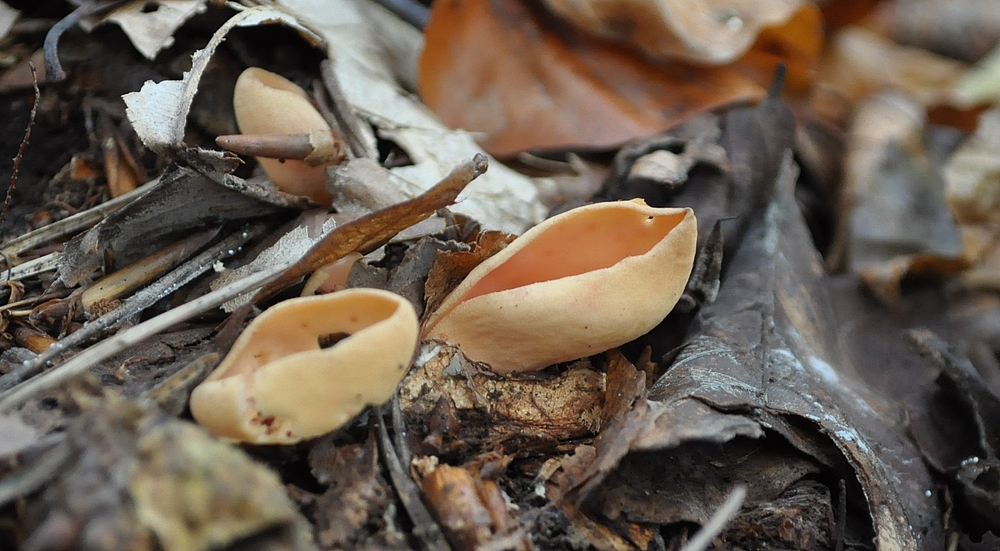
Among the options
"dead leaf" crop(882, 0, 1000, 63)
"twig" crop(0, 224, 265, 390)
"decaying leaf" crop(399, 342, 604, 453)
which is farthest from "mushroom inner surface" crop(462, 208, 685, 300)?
"dead leaf" crop(882, 0, 1000, 63)

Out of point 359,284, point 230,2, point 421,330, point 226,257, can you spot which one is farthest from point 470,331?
point 230,2

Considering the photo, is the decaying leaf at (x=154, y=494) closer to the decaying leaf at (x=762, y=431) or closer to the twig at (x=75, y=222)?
the decaying leaf at (x=762, y=431)

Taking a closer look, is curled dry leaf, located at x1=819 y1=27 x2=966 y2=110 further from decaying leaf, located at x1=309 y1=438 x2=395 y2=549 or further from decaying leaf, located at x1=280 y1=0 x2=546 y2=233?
decaying leaf, located at x1=309 y1=438 x2=395 y2=549

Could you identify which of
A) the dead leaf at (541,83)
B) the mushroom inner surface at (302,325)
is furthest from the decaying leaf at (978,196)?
the mushroom inner surface at (302,325)

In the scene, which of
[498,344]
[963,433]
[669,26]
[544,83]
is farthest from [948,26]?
[498,344]

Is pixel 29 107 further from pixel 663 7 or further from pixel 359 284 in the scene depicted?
pixel 663 7
